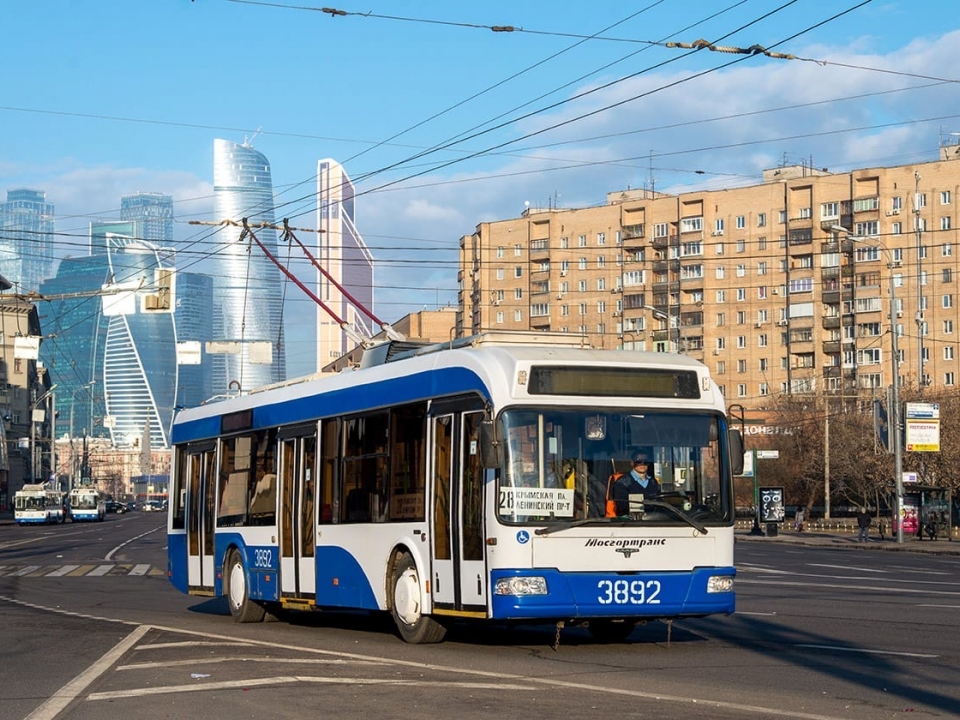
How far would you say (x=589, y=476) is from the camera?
42.8 feet

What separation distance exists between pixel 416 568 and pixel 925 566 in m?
24.0

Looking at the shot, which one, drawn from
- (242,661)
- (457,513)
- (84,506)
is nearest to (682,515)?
(457,513)

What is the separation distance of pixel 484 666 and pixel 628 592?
1.52 meters

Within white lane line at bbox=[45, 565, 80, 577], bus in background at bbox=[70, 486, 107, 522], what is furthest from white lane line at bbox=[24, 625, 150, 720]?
bus in background at bbox=[70, 486, 107, 522]

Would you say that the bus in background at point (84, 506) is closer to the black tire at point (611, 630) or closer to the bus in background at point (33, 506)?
the bus in background at point (33, 506)

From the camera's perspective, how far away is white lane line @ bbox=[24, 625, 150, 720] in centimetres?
979

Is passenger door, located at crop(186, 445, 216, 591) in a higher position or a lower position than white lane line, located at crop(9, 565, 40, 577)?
higher

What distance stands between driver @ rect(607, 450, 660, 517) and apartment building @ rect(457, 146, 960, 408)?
88.3 meters

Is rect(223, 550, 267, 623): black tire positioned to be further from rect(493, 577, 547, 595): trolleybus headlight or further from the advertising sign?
the advertising sign

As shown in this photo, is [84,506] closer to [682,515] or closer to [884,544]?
[884,544]

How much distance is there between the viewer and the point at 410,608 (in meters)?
14.5

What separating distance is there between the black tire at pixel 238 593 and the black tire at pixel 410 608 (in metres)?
→ 4.20

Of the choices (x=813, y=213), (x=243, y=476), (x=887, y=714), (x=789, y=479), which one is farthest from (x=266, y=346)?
(x=813, y=213)

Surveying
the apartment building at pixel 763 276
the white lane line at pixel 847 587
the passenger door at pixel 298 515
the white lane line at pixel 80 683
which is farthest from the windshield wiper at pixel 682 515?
the apartment building at pixel 763 276
